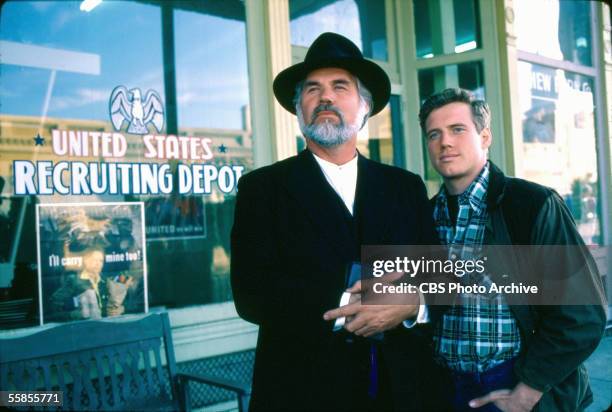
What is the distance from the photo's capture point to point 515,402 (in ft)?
5.27

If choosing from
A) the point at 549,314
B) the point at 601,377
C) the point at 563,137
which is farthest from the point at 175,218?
the point at 563,137

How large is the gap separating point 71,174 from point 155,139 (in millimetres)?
557

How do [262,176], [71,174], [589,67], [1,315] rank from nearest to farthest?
[262,176] → [1,315] → [71,174] → [589,67]

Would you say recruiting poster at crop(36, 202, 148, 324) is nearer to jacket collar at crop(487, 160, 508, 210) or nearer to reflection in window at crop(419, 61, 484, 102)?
jacket collar at crop(487, 160, 508, 210)

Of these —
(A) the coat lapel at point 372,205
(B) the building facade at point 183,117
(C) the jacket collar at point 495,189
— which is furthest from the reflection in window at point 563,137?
(A) the coat lapel at point 372,205

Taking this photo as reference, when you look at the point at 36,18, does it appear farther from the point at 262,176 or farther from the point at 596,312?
the point at 596,312

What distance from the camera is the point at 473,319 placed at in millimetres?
1700

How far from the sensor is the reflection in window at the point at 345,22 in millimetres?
3863

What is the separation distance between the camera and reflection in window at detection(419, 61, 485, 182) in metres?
4.30

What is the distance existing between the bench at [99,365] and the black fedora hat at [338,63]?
1.40 metres

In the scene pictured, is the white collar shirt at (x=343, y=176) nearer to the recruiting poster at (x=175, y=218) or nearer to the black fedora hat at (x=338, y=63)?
the black fedora hat at (x=338, y=63)

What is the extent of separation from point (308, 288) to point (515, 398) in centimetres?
81

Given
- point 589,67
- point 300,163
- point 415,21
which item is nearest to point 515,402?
point 300,163

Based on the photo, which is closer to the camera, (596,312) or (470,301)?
(596,312)
